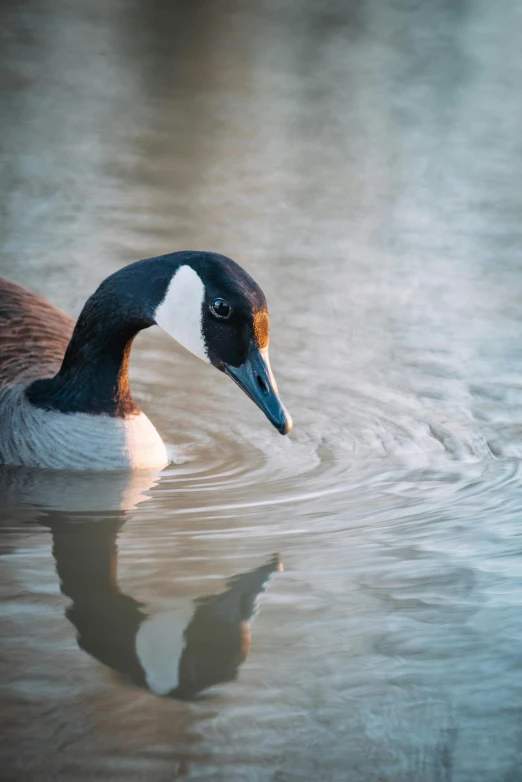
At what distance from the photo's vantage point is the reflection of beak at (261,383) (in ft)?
16.9

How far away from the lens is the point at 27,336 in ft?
21.5

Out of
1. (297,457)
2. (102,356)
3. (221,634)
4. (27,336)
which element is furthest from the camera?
(27,336)

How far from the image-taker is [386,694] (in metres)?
3.89

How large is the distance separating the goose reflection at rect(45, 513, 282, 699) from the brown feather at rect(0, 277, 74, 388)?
4.74 ft

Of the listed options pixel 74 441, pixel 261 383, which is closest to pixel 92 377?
pixel 74 441

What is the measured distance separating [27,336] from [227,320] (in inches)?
64.9

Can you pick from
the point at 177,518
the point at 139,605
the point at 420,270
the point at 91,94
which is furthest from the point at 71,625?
the point at 91,94

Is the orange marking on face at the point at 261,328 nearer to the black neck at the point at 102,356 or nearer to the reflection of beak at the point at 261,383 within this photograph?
the reflection of beak at the point at 261,383

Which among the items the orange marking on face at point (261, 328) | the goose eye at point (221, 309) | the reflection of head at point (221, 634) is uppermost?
the goose eye at point (221, 309)

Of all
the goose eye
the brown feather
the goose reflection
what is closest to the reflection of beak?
→ the goose eye

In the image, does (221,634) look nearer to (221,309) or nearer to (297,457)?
(221,309)

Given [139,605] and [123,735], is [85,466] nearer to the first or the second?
[139,605]

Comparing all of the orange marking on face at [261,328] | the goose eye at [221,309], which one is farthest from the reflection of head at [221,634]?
the goose eye at [221,309]

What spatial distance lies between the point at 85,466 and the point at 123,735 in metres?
2.50
